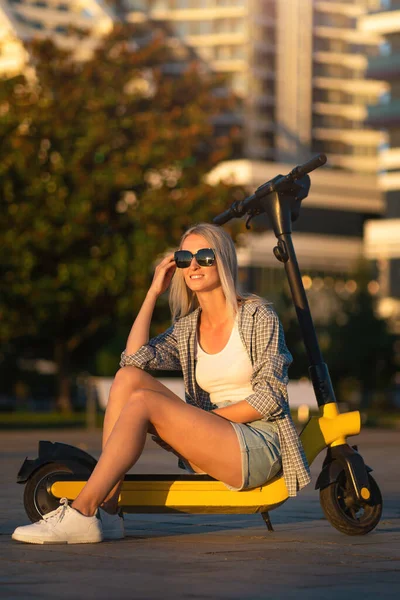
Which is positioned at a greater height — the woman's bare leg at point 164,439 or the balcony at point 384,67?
the balcony at point 384,67

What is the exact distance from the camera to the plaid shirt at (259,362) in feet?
23.9

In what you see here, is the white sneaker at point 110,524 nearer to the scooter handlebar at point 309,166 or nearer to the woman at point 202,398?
the woman at point 202,398

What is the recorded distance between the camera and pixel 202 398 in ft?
25.0

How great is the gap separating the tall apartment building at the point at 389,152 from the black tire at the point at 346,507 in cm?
8924

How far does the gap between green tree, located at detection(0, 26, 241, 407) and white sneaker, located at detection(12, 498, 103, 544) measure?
27.4 m

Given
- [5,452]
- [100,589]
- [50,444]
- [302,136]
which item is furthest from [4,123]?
[302,136]

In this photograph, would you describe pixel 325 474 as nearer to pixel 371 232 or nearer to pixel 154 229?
pixel 154 229

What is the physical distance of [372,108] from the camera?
320ft

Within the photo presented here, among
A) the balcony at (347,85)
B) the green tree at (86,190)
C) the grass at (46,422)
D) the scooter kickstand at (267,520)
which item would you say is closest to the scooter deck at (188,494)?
the scooter kickstand at (267,520)

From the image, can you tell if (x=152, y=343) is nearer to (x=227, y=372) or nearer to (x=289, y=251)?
(x=227, y=372)

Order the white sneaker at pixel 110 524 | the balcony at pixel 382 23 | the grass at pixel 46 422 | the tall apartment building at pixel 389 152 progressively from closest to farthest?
the white sneaker at pixel 110 524 → the grass at pixel 46 422 → the tall apartment building at pixel 389 152 → the balcony at pixel 382 23

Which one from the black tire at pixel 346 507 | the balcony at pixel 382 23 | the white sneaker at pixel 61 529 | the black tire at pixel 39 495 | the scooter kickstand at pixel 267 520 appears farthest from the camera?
the balcony at pixel 382 23

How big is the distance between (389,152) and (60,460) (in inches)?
3625

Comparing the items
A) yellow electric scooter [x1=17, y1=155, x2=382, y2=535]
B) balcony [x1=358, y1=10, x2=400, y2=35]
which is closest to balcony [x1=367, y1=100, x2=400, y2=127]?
balcony [x1=358, y1=10, x2=400, y2=35]
